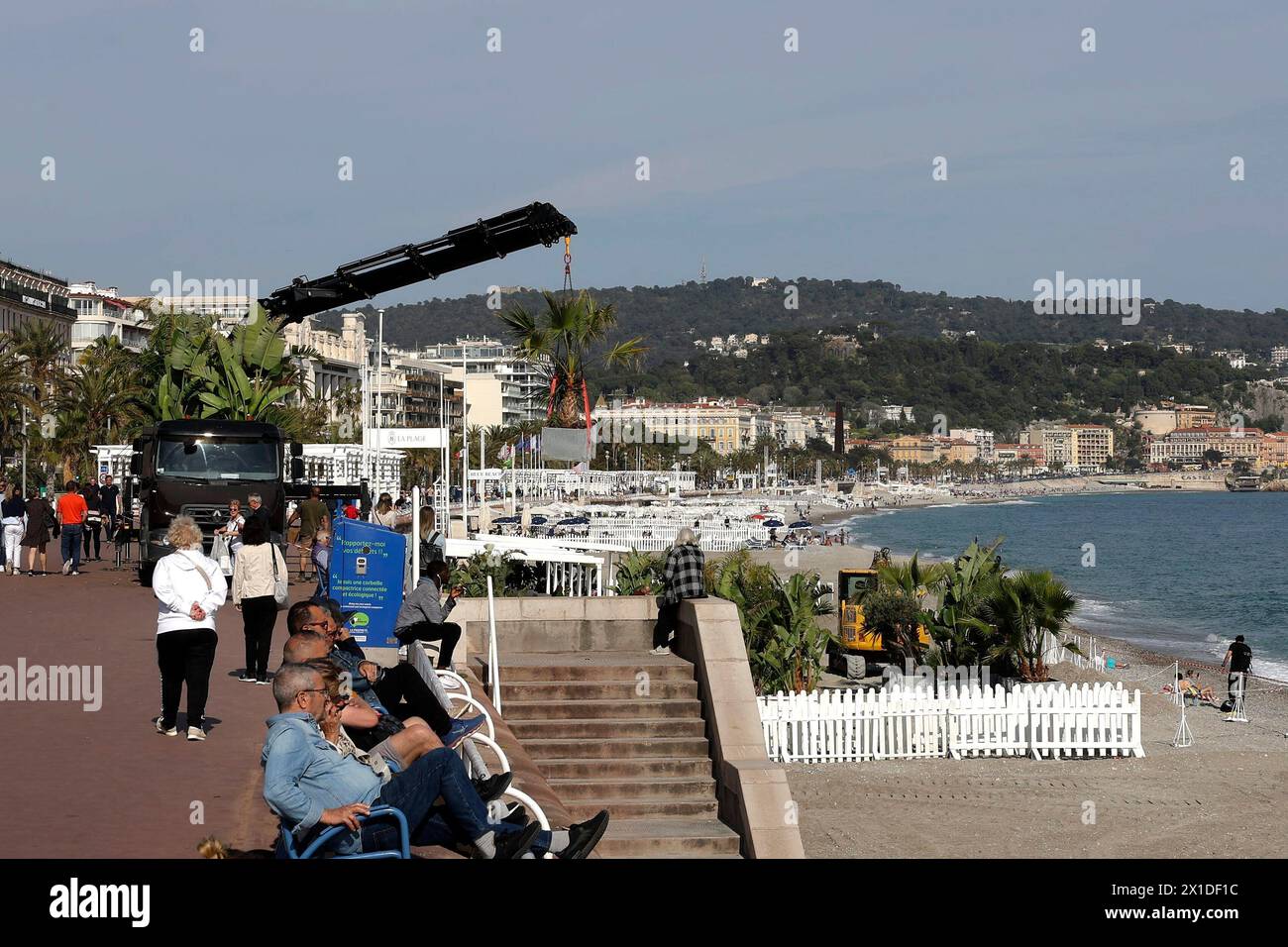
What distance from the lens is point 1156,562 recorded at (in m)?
93.6

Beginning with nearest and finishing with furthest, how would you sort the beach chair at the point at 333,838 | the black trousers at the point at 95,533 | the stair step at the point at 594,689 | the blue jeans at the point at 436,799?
the beach chair at the point at 333,838
the blue jeans at the point at 436,799
the stair step at the point at 594,689
the black trousers at the point at 95,533

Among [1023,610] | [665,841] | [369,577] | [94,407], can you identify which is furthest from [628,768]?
[94,407]

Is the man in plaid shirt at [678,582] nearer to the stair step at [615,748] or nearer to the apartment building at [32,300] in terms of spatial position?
the stair step at [615,748]

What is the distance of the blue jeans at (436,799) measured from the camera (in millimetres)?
7027

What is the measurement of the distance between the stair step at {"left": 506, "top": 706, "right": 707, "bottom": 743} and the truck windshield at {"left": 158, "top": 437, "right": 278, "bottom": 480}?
1198 cm

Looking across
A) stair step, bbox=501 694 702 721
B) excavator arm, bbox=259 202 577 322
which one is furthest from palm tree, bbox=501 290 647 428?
stair step, bbox=501 694 702 721

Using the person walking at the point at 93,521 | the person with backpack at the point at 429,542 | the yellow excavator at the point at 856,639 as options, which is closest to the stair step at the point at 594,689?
the person with backpack at the point at 429,542

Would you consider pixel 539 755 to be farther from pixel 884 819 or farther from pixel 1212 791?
pixel 1212 791

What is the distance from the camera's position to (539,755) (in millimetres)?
13688

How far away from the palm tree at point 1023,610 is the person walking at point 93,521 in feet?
52.7

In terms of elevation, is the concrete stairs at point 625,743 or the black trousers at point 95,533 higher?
the black trousers at point 95,533

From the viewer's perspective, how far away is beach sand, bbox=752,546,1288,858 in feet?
50.3

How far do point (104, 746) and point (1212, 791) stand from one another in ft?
44.6
